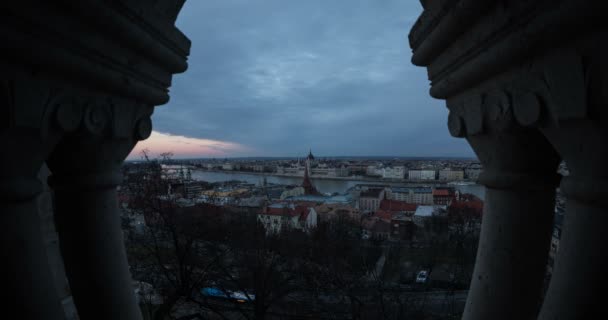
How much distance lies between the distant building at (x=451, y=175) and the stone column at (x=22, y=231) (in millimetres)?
47870

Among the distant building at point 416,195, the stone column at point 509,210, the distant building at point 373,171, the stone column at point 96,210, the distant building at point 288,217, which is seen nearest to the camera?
the stone column at point 509,210

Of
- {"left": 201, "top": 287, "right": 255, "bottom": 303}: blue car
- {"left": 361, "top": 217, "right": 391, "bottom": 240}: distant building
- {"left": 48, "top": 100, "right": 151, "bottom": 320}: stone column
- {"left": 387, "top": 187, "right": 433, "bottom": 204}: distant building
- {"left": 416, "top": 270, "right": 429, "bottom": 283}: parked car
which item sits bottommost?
{"left": 387, "top": 187, "right": 433, "bottom": 204}: distant building

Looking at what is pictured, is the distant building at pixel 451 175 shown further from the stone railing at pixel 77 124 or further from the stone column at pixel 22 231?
the stone column at pixel 22 231

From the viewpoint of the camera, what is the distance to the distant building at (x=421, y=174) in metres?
52.1

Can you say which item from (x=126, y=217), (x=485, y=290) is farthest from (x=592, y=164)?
(x=126, y=217)

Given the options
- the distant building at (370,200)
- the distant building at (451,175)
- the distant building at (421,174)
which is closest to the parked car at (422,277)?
the distant building at (370,200)

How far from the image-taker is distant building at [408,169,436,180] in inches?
2051

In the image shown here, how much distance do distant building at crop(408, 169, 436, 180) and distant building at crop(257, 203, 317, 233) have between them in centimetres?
4275

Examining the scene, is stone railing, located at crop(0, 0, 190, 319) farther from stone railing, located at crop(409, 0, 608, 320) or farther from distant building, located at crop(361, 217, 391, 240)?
distant building, located at crop(361, 217, 391, 240)

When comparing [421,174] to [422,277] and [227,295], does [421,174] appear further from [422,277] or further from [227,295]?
[227,295]

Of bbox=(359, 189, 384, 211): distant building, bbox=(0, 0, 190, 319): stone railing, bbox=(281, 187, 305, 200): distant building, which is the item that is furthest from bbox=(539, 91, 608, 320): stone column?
bbox=(281, 187, 305, 200): distant building

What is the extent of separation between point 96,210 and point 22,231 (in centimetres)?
34

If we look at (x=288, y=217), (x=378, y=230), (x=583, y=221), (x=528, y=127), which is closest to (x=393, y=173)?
(x=378, y=230)

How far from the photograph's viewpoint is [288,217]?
9602mm
